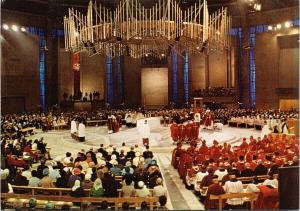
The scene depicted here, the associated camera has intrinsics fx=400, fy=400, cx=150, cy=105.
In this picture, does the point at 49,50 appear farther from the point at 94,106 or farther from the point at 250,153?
the point at 250,153

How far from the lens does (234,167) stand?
13367 mm

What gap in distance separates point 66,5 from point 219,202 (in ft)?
97.9

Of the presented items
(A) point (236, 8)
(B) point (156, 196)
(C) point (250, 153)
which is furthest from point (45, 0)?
(B) point (156, 196)

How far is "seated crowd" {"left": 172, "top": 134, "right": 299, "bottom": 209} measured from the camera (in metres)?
10.7

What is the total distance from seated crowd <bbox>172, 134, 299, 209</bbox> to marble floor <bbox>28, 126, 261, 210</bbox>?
45 cm

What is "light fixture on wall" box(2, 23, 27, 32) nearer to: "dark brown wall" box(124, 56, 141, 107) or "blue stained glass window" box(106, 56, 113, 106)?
"blue stained glass window" box(106, 56, 113, 106)

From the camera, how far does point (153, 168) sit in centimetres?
1237

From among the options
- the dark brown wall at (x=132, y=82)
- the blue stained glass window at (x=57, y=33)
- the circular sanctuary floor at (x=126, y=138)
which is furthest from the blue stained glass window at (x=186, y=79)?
the circular sanctuary floor at (x=126, y=138)

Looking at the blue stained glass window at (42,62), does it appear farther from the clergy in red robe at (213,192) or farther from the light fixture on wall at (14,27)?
the clergy in red robe at (213,192)

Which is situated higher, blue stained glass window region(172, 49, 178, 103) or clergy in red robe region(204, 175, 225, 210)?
blue stained glass window region(172, 49, 178, 103)

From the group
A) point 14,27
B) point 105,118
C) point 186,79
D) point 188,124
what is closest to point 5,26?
point 14,27

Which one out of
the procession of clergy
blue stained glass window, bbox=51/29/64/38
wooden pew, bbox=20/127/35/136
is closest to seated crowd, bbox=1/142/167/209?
the procession of clergy

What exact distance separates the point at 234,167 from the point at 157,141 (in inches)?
346

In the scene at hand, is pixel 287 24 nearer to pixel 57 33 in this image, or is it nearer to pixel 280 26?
pixel 280 26
